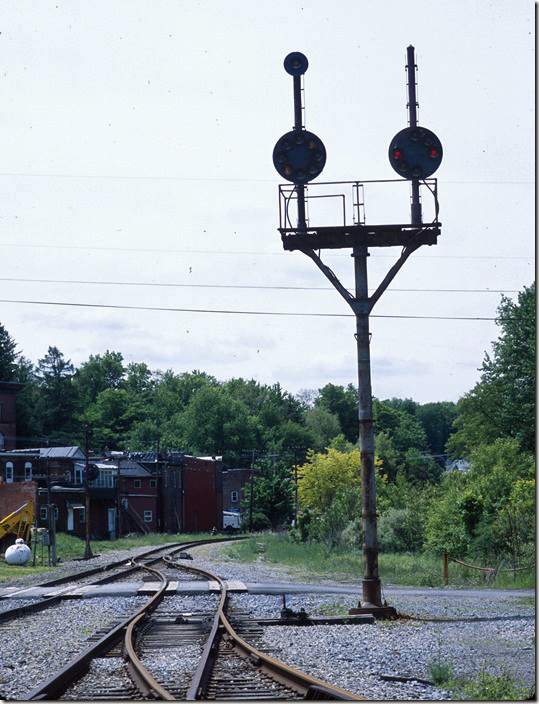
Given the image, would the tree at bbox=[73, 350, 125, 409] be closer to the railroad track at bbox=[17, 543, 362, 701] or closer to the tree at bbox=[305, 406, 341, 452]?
the tree at bbox=[305, 406, 341, 452]

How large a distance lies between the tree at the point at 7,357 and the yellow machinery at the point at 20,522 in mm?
48860

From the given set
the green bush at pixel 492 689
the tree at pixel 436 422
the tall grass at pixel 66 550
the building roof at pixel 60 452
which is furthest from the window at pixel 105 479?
the tree at pixel 436 422

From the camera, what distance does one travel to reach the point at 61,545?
5712 cm

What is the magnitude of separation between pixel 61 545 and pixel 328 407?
92.0 m

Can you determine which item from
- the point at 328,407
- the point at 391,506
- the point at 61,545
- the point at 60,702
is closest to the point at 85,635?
the point at 60,702

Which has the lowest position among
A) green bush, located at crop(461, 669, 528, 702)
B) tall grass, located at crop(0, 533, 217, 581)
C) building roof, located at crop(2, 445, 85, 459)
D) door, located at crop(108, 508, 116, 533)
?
door, located at crop(108, 508, 116, 533)

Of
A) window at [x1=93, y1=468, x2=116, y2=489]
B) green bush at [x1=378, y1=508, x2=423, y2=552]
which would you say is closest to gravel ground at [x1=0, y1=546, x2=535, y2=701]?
green bush at [x1=378, y1=508, x2=423, y2=552]

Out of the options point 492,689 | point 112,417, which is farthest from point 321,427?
point 492,689

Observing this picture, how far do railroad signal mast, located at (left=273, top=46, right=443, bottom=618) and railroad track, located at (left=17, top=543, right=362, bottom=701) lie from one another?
3.71 m

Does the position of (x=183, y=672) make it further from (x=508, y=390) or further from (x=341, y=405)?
(x=341, y=405)

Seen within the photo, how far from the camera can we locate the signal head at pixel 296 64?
17125mm

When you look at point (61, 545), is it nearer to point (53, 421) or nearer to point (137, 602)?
point (137, 602)

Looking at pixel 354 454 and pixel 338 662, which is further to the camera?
pixel 354 454

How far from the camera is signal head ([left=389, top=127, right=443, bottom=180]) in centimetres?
1752
